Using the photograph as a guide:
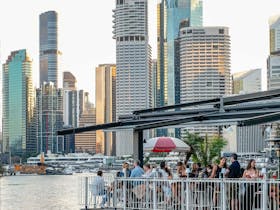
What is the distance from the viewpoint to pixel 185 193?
1847cm

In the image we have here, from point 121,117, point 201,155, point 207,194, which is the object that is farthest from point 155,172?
point 201,155

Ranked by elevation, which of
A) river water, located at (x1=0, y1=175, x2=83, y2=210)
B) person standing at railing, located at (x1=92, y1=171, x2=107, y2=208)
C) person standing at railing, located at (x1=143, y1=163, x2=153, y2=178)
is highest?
person standing at railing, located at (x1=143, y1=163, x2=153, y2=178)

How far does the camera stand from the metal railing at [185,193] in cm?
1677

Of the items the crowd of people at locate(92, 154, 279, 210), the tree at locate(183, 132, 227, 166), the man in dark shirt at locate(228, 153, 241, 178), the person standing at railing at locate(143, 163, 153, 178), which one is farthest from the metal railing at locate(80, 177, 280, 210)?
the tree at locate(183, 132, 227, 166)

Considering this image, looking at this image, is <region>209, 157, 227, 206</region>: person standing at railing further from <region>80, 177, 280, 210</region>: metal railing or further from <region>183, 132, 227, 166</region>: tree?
<region>183, 132, 227, 166</region>: tree

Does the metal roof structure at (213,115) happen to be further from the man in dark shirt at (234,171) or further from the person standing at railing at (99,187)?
the man in dark shirt at (234,171)

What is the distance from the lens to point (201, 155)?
74875 mm

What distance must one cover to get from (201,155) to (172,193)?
185 feet

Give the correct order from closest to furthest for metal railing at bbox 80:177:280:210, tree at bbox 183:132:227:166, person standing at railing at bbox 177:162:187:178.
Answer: metal railing at bbox 80:177:280:210 < person standing at railing at bbox 177:162:187:178 < tree at bbox 183:132:227:166

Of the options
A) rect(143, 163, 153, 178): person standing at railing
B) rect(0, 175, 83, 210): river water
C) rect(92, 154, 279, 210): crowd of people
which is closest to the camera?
rect(92, 154, 279, 210): crowd of people

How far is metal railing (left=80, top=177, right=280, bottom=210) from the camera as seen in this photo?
1677cm

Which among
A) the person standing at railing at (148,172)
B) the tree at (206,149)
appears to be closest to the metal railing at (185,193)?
the person standing at railing at (148,172)

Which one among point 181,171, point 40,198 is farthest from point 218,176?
point 40,198

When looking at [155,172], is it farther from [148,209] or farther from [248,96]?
[248,96]
